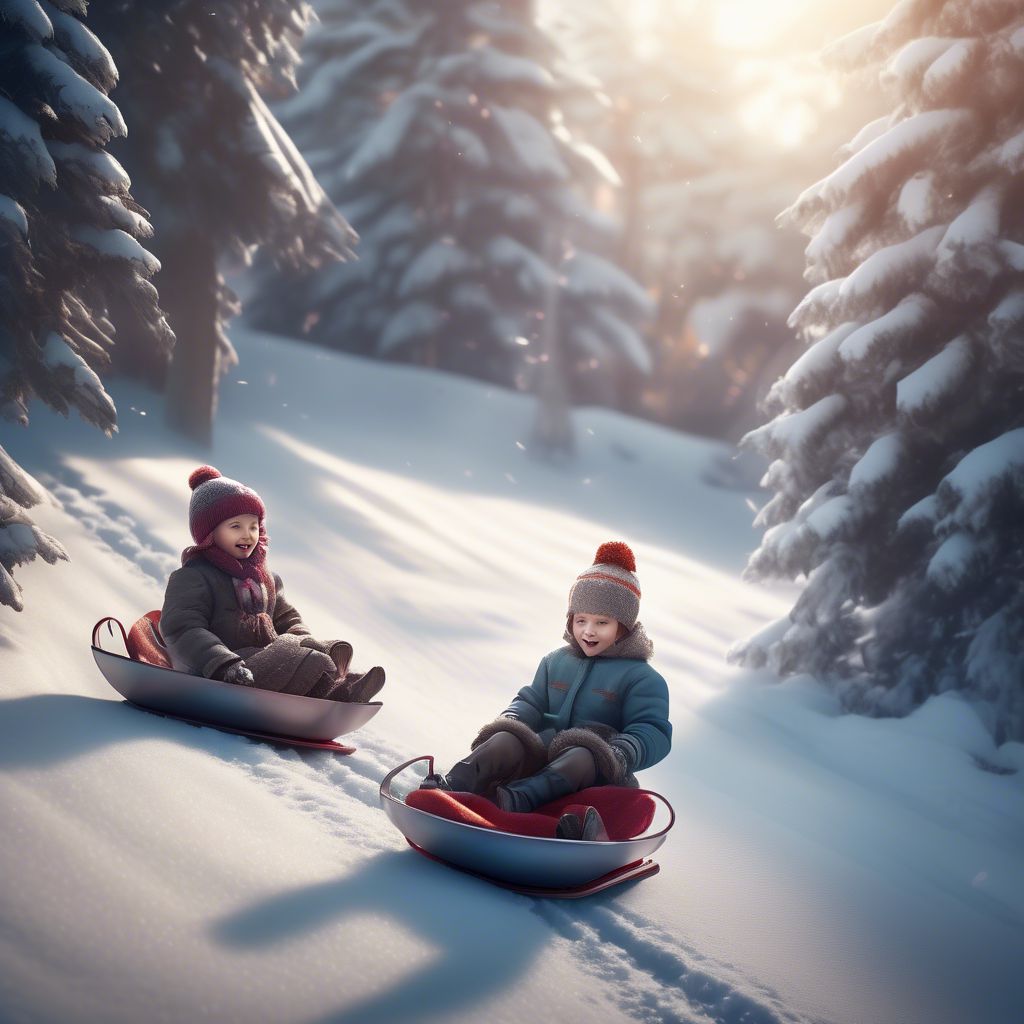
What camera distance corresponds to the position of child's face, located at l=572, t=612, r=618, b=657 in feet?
14.1

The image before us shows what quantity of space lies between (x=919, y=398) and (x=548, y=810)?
13.7 feet

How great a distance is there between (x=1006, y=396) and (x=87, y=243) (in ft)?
20.0

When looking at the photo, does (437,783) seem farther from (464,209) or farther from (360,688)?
(464,209)

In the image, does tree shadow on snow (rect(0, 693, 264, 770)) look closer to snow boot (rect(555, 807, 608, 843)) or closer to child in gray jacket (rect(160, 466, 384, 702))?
child in gray jacket (rect(160, 466, 384, 702))

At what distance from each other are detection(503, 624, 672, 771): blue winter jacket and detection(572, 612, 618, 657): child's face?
47 mm

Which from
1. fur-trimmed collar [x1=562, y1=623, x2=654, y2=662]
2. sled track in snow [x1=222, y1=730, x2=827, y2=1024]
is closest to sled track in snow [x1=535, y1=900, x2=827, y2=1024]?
sled track in snow [x1=222, y1=730, x2=827, y2=1024]

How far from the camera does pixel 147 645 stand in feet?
15.1

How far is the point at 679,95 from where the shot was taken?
25609mm

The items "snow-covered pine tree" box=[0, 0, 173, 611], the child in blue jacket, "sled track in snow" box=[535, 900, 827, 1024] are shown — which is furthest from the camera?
"snow-covered pine tree" box=[0, 0, 173, 611]

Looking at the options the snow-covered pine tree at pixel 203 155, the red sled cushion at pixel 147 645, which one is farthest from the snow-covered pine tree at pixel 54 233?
the snow-covered pine tree at pixel 203 155

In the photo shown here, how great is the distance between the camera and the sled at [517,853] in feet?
11.1

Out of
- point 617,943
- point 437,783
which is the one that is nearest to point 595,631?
point 437,783

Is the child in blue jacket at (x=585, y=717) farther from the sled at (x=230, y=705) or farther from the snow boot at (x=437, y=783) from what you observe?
the sled at (x=230, y=705)

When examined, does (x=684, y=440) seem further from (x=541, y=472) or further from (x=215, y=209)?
(x=215, y=209)
